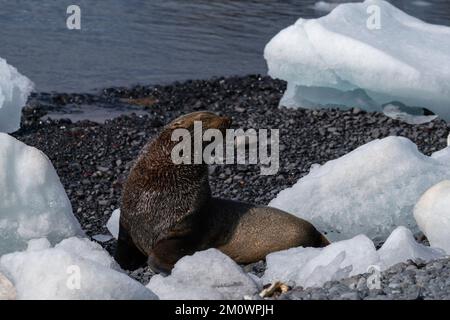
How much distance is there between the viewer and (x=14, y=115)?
11234 mm

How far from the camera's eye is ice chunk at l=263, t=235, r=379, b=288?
18.9ft

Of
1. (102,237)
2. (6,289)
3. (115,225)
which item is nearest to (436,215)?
(115,225)

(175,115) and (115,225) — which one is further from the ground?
(115,225)

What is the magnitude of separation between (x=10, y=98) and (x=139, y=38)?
Result: 780 cm

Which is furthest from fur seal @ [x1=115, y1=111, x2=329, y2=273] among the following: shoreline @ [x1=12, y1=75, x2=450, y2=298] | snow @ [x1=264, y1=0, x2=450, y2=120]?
snow @ [x1=264, y1=0, x2=450, y2=120]

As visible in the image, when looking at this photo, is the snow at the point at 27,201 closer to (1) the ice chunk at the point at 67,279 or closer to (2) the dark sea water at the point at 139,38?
(1) the ice chunk at the point at 67,279

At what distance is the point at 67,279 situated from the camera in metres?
4.87

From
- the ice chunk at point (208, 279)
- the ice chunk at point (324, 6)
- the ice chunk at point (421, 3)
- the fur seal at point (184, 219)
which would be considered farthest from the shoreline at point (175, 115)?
the ice chunk at point (421, 3)

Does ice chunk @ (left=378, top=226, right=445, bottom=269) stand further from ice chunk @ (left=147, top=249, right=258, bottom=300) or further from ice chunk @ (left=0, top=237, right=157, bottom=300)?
ice chunk @ (left=0, top=237, right=157, bottom=300)

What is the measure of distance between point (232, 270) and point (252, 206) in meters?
1.80

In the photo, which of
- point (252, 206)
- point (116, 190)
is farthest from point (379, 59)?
point (252, 206)

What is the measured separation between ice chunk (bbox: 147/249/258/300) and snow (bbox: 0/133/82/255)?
146 centimetres

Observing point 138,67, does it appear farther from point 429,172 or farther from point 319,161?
point 429,172

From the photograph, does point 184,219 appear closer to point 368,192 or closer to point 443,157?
point 368,192
